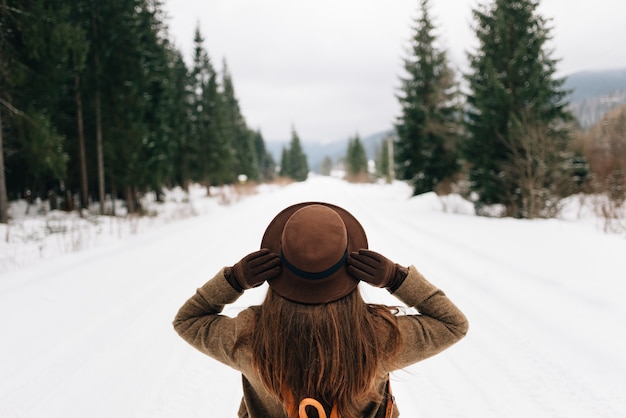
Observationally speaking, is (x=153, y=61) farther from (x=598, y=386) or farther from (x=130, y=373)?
(x=598, y=386)

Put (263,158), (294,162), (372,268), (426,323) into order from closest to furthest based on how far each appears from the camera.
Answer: (372,268) < (426,323) < (263,158) < (294,162)

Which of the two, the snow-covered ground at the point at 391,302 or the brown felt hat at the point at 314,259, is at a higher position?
the brown felt hat at the point at 314,259

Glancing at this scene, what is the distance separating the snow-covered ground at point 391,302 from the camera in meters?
2.88

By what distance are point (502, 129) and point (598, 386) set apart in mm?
12516

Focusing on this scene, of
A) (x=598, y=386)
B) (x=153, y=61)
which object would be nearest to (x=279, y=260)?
(x=598, y=386)

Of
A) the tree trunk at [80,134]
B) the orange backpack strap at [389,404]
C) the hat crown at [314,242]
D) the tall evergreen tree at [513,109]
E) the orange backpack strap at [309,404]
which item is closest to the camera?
the hat crown at [314,242]

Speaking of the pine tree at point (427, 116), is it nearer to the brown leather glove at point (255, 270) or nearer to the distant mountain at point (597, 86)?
the distant mountain at point (597, 86)

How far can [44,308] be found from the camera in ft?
15.8

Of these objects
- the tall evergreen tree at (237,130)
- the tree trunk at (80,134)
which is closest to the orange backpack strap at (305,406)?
the tree trunk at (80,134)

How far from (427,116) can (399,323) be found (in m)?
20.9

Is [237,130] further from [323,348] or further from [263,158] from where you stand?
Result: [323,348]

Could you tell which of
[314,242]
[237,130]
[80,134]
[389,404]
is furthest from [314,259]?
[237,130]

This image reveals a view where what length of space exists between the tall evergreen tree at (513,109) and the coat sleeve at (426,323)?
12.7 metres

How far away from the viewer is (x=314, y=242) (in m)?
1.08
